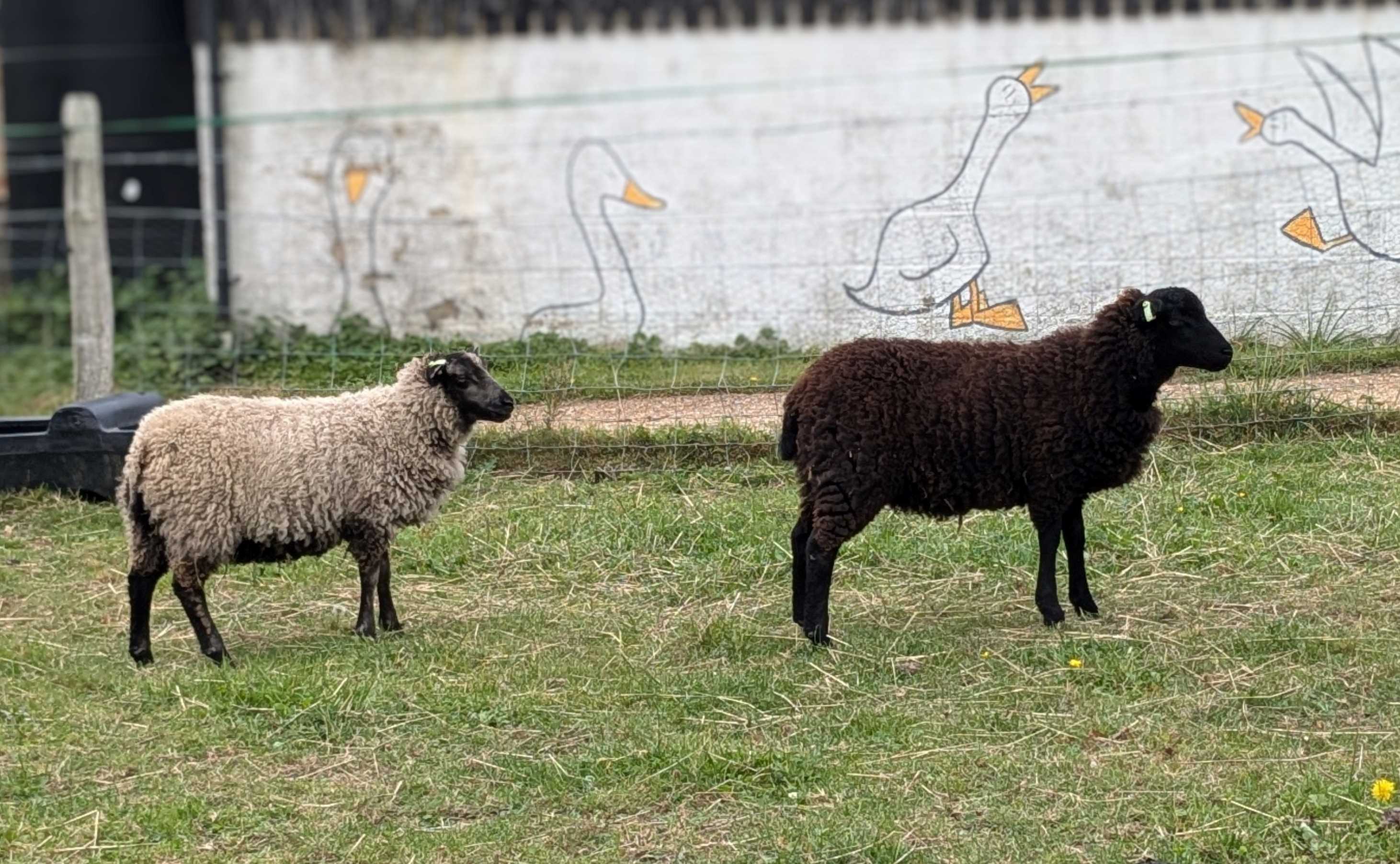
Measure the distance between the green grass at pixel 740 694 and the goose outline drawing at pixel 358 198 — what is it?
579 cm

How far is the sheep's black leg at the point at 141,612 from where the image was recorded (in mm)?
7137

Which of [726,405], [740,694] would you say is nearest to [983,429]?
[740,694]

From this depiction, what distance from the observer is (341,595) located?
8086 mm

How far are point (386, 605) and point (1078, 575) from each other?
2.95 metres

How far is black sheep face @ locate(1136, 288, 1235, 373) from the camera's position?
715 cm

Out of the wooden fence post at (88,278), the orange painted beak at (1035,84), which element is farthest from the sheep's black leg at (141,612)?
the orange painted beak at (1035,84)

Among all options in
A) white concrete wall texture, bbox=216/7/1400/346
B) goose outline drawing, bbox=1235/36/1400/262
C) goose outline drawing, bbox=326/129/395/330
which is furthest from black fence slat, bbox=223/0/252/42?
goose outline drawing, bbox=1235/36/1400/262

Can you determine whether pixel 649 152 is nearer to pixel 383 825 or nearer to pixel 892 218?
pixel 892 218

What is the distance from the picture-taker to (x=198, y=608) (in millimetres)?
7062

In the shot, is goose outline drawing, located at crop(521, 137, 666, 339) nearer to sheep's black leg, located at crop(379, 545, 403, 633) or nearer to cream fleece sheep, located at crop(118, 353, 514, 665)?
cream fleece sheep, located at crop(118, 353, 514, 665)

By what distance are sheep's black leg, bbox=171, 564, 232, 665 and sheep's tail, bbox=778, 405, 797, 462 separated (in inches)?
95.7

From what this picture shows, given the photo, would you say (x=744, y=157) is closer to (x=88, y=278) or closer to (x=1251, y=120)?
(x=1251, y=120)

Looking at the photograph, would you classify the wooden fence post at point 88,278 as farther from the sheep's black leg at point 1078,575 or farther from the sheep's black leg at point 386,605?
the sheep's black leg at point 1078,575

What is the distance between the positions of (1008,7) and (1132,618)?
26.9 feet
